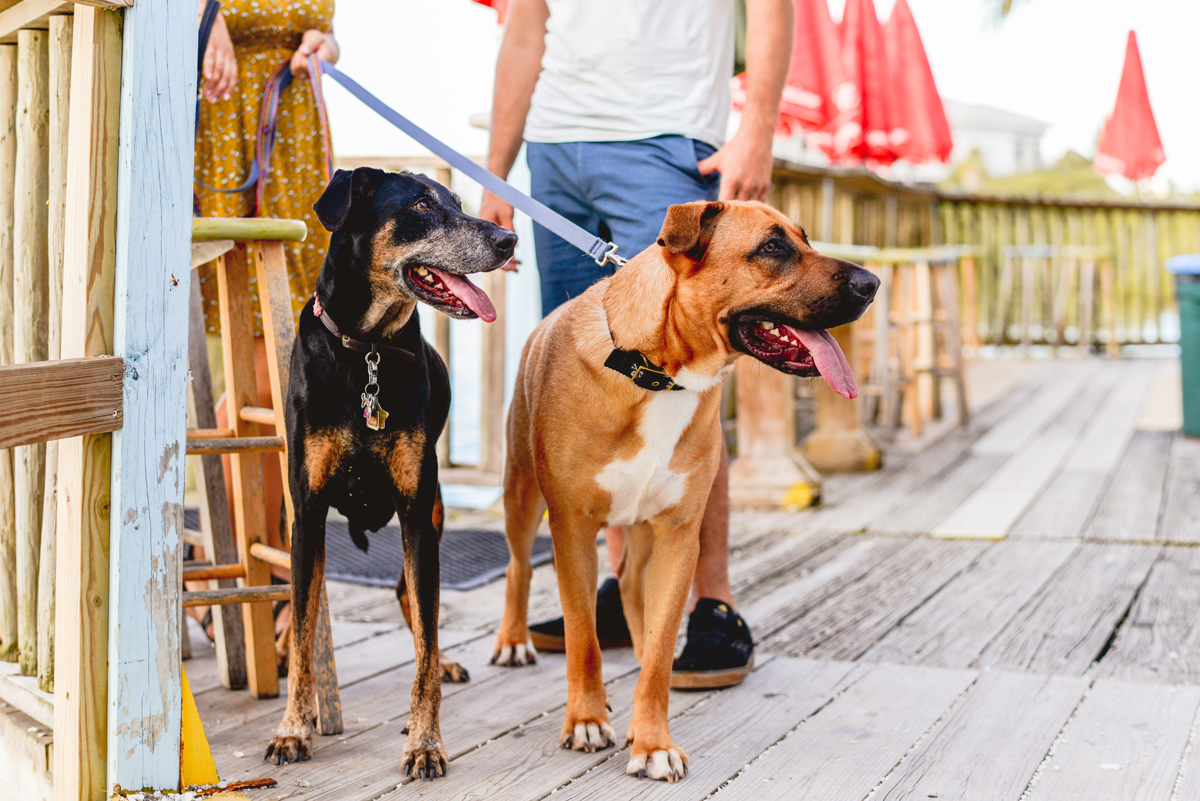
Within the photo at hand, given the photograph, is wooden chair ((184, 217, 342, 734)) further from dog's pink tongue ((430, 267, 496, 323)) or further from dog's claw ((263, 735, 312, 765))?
dog's pink tongue ((430, 267, 496, 323))

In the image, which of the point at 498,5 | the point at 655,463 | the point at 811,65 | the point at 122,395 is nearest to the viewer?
the point at 122,395

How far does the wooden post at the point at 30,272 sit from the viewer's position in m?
1.96

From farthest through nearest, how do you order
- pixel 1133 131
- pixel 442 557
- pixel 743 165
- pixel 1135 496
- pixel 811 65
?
pixel 1133 131 → pixel 811 65 → pixel 1135 496 → pixel 442 557 → pixel 743 165

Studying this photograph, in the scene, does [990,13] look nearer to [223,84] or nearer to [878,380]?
[878,380]

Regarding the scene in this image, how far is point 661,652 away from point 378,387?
30.7 inches

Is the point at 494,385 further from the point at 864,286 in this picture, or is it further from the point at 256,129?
the point at 864,286

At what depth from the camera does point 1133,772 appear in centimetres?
202

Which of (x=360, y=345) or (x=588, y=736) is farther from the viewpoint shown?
(x=588, y=736)

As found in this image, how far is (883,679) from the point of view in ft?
8.66

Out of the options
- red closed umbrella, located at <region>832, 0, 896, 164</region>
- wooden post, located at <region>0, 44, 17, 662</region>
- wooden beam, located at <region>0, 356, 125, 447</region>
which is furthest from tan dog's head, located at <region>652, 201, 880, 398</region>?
red closed umbrella, located at <region>832, 0, 896, 164</region>

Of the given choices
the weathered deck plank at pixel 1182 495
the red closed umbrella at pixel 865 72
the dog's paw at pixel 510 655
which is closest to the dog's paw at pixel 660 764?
the dog's paw at pixel 510 655

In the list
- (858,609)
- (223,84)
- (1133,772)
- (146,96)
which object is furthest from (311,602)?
(858,609)

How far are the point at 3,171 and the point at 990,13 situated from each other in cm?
1470

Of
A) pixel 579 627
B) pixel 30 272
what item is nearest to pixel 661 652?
pixel 579 627
